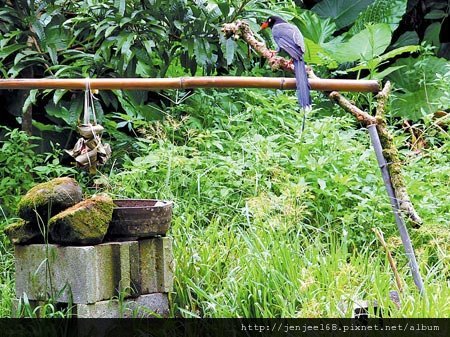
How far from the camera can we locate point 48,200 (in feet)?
11.1

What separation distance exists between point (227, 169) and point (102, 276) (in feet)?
4.83

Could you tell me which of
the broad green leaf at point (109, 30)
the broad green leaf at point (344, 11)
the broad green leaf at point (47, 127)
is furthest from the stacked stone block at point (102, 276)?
the broad green leaf at point (344, 11)

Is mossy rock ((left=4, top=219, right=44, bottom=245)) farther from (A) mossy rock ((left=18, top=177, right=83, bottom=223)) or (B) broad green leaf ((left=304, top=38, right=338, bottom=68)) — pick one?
(B) broad green leaf ((left=304, top=38, right=338, bottom=68))

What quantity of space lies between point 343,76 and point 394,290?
14.1 ft

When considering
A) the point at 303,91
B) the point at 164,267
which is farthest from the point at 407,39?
the point at 164,267

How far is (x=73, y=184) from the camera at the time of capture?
11.5ft

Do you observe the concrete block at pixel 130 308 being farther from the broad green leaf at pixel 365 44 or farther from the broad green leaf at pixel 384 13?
the broad green leaf at pixel 384 13

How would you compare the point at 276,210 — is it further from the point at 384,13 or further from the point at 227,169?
the point at 384,13

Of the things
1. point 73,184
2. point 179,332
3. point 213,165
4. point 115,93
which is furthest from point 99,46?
point 179,332

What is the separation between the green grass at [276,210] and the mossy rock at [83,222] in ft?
1.69

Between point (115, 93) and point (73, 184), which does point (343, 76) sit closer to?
point (115, 93)

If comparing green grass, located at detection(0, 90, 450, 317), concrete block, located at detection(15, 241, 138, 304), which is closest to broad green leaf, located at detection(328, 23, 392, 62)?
green grass, located at detection(0, 90, 450, 317)

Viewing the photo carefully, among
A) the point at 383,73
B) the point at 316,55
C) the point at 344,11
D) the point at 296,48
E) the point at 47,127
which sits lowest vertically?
the point at 47,127

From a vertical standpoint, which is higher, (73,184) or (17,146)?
(17,146)
